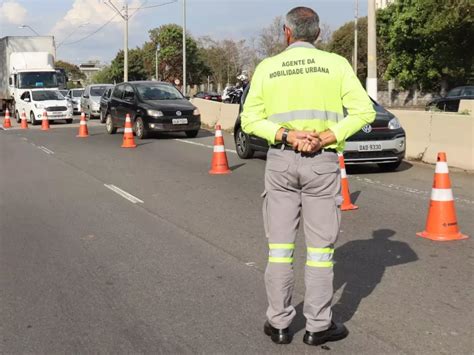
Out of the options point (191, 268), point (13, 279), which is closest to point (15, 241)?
point (13, 279)

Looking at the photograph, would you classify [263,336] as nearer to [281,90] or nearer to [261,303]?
[261,303]

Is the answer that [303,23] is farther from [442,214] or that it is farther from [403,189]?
[403,189]

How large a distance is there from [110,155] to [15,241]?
816 cm

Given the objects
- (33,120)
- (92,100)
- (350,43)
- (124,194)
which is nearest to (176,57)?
(350,43)

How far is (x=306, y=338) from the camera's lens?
12.2 feet

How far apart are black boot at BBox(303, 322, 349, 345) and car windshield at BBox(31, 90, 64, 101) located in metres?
26.0

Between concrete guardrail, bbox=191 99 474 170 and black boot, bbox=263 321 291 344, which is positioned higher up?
Answer: concrete guardrail, bbox=191 99 474 170

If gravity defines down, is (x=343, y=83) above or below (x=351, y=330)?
above

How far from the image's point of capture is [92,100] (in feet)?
Result: 100

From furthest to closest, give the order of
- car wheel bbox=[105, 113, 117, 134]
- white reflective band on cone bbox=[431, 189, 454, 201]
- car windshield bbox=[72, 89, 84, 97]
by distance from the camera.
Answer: car windshield bbox=[72, 89, 84, 97], car wheel bbox=[105, 113, 117, 134], white reflective band on cone bbox=[431, 189, 454, 201]

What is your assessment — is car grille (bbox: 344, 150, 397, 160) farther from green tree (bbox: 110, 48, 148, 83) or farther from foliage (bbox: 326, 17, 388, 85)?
green tree (bbox: 110, 48, 148, 83)

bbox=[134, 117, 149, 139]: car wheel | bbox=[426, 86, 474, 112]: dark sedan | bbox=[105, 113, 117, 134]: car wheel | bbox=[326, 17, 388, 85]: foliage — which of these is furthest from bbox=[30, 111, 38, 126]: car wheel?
bbox=[326, 17, 388, 85]: foliage

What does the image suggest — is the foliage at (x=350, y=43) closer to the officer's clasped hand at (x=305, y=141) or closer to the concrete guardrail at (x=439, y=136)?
the concrete guardrail at (x=439, y=136)

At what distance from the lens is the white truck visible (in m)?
30.8
